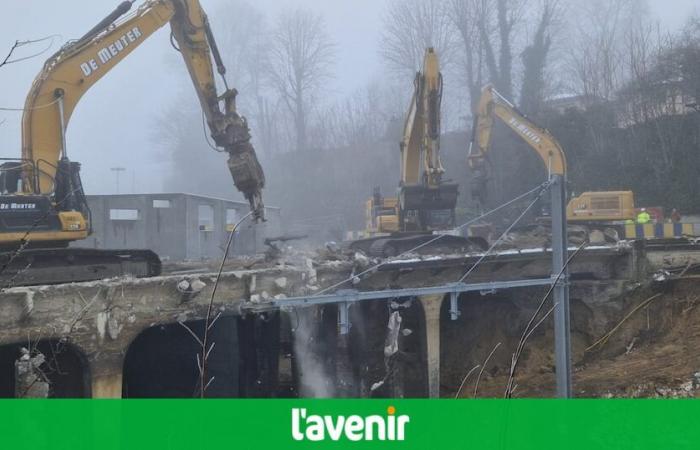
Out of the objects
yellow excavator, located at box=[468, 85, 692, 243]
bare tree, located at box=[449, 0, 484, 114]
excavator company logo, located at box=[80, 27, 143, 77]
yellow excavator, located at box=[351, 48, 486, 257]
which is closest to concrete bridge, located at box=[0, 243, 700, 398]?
yellow excavator, located at box=[351, 48, 486, 257]

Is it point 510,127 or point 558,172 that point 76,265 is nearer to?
point 510,127

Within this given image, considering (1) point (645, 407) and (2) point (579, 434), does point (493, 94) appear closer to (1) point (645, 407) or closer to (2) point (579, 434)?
(1) point (645, 407)

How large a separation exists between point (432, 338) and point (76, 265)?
216 inches

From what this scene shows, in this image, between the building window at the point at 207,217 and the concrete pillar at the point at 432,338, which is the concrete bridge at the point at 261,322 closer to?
Result: the concrete pillar at the point at 432,338

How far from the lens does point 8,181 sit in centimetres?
772

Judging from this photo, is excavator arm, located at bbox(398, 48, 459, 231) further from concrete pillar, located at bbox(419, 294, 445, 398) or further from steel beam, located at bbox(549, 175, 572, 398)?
steel beam, located at bbox(549, 175, 572, 398)

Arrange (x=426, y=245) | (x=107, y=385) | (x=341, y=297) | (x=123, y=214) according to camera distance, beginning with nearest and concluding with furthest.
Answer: (x=107, y=385), (x=341, y=297), (x=426, y=245), (x=123, y=214)

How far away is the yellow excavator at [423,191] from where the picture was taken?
480 inches

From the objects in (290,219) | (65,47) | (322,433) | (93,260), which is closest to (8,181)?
(93,260)

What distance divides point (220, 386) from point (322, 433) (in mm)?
5416

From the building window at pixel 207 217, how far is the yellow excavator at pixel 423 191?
37.0 feet

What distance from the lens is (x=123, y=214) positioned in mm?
21875

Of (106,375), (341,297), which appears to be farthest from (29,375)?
(341,297)

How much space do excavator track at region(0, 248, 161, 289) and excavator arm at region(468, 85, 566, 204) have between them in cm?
1064
